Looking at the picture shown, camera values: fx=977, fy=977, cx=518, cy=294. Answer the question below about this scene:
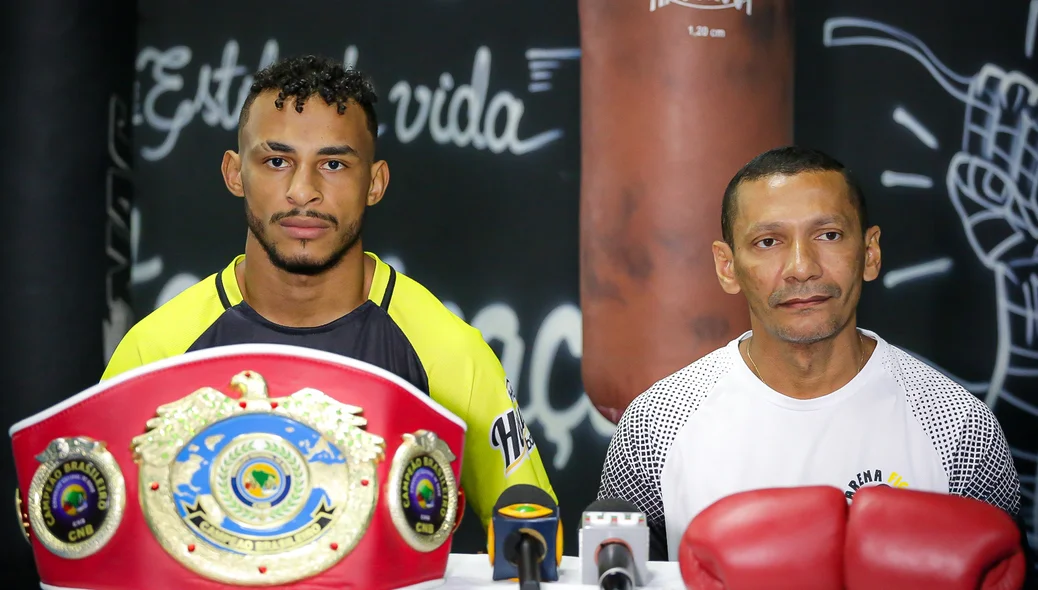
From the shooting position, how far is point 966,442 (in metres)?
1.38

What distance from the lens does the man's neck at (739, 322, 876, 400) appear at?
1441 mm

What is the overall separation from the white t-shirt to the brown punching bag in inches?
16.2

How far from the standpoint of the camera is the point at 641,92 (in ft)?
6.41

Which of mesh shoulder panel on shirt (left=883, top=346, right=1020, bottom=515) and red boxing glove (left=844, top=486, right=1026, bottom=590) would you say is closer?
red boxing glove (left=844, top=486, right=1026, bottom=590)

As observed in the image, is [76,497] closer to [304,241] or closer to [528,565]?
[528,565]

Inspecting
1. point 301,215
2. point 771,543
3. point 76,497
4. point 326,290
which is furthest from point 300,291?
point 771,543

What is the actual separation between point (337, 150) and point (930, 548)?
972mm

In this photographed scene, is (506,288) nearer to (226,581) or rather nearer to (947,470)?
(947,470)

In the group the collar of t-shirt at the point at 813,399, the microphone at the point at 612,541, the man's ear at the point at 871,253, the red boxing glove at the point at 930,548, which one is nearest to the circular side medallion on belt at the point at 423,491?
the microphone at the point at 612,541

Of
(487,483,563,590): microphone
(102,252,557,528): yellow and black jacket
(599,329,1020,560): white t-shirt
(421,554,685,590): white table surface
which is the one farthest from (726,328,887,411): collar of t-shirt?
(487,483,563,590): microphone

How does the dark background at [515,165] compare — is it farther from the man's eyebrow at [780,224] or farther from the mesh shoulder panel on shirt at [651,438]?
the man's eyebrow at [780,224]

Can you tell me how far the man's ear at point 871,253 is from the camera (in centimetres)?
144

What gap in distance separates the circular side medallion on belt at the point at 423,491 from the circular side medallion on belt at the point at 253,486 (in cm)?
3

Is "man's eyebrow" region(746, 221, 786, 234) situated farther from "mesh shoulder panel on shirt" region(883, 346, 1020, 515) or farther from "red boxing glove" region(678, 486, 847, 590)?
"red boxing glove" region(678, 486, 847, 590)
